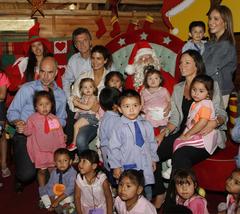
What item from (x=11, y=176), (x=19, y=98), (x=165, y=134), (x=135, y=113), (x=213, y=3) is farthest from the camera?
(x=213, y=3)

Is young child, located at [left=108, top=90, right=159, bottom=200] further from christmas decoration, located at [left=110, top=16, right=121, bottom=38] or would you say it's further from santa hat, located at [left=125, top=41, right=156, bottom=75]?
christmas decoration, located at [left=110, top=16, right=121, bottom=38]

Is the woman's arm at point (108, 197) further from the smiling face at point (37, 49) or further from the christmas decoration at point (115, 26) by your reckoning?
the christmas decoration at point (115, 26)

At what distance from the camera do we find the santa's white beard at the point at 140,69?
4133mm

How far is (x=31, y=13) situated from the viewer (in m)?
5.37

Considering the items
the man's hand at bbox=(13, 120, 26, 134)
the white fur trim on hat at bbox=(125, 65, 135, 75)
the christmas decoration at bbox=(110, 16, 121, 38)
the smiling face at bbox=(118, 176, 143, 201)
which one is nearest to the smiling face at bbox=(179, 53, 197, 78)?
the white fur trim on hat at bbox=(125, 65, 135, 75)

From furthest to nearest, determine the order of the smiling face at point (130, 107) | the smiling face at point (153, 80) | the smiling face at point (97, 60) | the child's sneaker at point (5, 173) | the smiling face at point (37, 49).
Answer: the child's sneaker at point (5, 173) → the smiling face at point (37, 49) → the smiling face at point (97, 60) → the smiling face at point (153, 80) → the smiling face at point (130, 107)

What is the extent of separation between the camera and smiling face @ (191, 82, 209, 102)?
3.20 meters

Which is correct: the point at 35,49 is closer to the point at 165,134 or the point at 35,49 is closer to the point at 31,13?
the point at 31,13

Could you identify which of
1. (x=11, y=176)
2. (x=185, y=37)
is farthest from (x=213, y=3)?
(x=11, y=176)

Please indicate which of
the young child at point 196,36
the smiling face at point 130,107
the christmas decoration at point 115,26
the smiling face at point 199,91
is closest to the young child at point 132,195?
the smiling face at point 130,107

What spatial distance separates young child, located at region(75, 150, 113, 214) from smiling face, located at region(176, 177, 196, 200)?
0.62 meters

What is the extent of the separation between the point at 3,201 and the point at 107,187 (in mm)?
1271

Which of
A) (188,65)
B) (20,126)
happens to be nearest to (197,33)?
(188,65)

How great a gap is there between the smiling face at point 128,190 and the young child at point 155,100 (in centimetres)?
103
